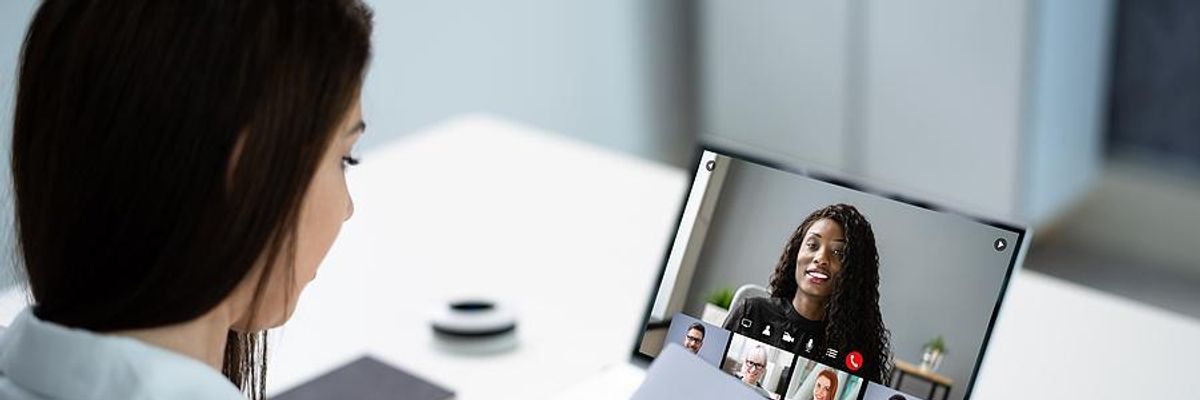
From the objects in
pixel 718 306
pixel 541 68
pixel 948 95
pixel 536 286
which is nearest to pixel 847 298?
pixel 718 306

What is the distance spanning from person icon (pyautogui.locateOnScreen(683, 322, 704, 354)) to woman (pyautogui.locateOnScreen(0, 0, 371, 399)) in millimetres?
333

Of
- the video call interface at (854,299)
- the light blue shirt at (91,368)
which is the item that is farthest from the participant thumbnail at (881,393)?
the light blue shirt at (91,368)

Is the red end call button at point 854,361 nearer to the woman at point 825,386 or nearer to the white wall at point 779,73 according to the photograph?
the woman at point 825,386

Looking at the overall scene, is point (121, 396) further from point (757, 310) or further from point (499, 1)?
point (499, 1)

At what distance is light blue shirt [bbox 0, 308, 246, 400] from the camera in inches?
37.1

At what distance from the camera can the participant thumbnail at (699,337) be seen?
3.88 ft

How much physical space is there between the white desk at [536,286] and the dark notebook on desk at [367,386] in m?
0.03

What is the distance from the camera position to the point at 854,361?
1166mm

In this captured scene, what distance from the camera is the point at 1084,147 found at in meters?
3.63

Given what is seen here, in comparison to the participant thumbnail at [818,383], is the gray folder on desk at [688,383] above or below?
below

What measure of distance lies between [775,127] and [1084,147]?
699 mm

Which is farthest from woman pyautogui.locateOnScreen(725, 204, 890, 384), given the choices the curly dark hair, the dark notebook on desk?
the dark notebook on desk

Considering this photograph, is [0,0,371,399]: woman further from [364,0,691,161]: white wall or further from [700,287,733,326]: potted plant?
[364,0,691,161]: white wall

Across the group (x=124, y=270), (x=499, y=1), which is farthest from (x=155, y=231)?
(x=499, y=1)
